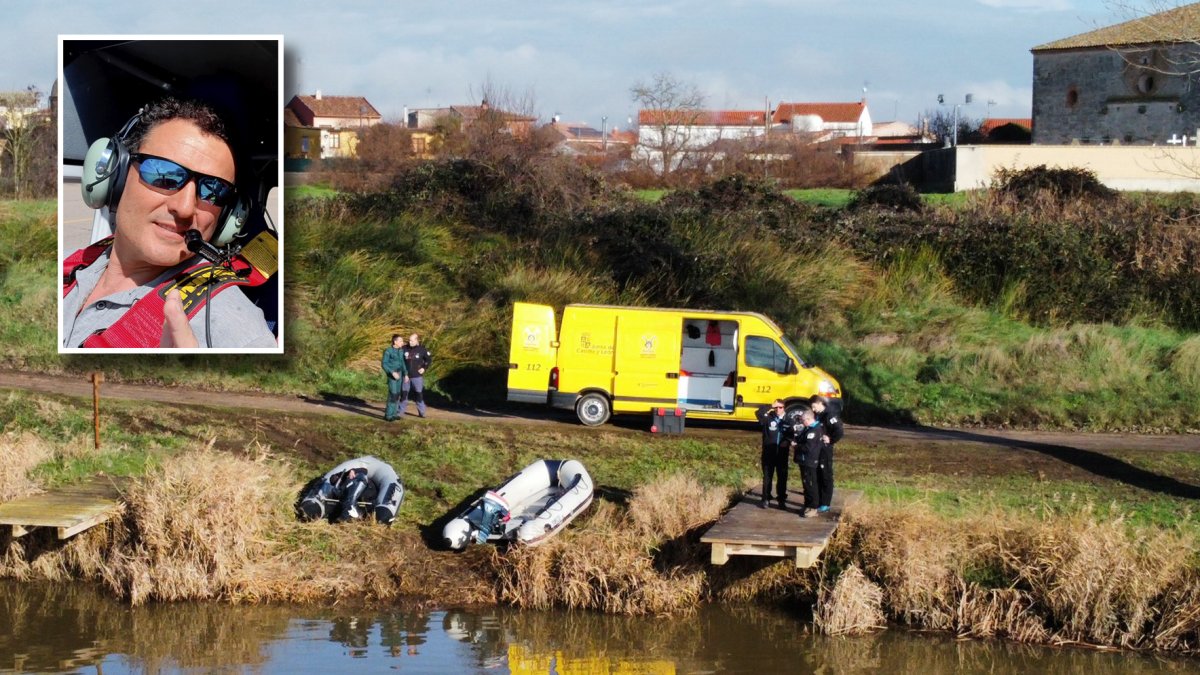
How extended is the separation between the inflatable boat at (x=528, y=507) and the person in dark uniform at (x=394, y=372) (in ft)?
12.6

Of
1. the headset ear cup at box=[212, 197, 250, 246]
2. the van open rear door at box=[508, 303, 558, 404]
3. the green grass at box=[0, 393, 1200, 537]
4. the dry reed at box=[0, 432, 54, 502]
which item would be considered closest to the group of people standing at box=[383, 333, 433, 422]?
the green grass at box=[0, 393, 1200, 537]

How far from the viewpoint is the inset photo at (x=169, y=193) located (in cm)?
2033

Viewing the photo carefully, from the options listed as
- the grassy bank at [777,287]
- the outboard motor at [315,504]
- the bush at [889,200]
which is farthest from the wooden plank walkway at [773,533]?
the bush at [889,200]

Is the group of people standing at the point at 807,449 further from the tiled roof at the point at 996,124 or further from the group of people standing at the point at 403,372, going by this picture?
the tiled roof at the point at 996,124

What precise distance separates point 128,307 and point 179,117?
124 inches

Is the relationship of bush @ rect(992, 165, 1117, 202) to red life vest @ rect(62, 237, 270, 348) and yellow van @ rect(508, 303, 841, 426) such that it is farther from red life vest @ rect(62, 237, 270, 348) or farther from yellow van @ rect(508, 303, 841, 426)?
red life vest @ rect(62, 237, 270, 348)

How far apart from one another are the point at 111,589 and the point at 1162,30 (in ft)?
104

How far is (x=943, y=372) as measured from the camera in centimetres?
2459

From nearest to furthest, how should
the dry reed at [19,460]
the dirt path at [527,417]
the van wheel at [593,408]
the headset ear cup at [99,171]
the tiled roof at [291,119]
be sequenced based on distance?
the dry reed at [19,460] < the headset ear cup at [99,171] < the dirt path at [527,417] < the tiled roof at [291,119] < the van wheel at [593,408]

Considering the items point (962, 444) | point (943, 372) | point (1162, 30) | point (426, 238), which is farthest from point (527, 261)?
point (1162, 30)

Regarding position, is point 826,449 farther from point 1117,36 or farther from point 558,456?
point 1117,36

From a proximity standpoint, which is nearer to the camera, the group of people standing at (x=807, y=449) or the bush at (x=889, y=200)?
the group of people standing at (x=807, y=449)

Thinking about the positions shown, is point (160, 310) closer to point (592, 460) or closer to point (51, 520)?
point (51, 520)

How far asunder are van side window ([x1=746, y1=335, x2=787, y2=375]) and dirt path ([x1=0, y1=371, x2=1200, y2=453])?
1216 mm
